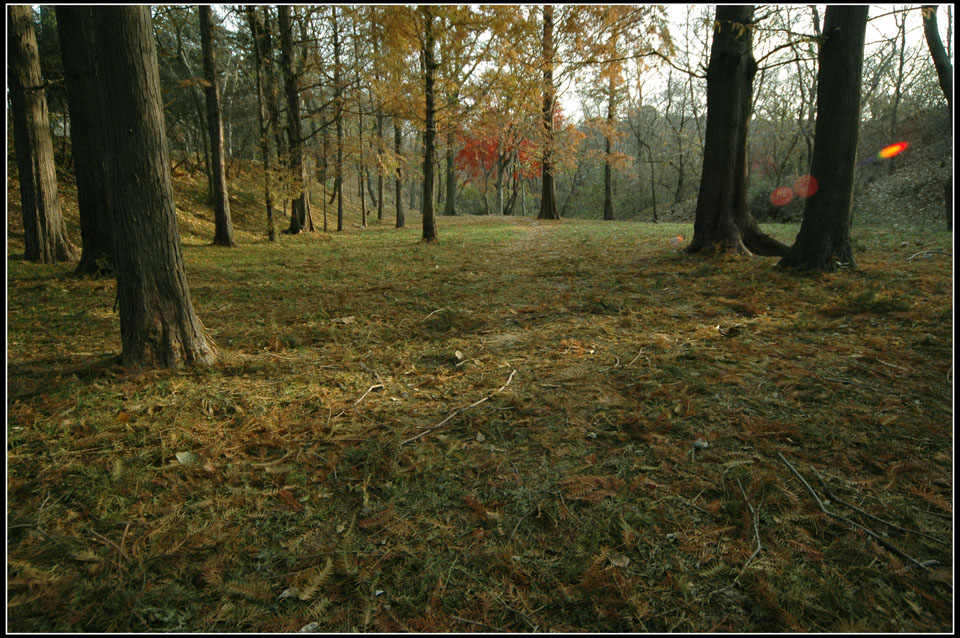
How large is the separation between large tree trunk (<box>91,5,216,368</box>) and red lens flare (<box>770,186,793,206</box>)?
21.8m

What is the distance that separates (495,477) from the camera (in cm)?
207

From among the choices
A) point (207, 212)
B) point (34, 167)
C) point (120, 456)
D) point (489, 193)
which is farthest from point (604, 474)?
point (489, 193)

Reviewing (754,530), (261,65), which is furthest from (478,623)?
(261,65)

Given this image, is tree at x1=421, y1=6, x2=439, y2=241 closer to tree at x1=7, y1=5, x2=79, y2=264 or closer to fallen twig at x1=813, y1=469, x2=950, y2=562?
tree at x1=7, y1=5, x2=79, y2=264

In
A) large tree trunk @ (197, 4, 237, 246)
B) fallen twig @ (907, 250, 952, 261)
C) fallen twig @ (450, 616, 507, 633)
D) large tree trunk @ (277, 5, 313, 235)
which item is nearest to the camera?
fallen twig @ (450, 616, 507, 633)

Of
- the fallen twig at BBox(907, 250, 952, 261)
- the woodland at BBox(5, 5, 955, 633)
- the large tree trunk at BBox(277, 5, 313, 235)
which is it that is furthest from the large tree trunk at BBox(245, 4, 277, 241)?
the fallen twig at BBox(907, 250, 952, 261)

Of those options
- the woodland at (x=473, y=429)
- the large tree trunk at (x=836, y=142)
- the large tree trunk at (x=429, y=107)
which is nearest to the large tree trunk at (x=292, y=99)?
the large tree trunk at (x=429, y=107)

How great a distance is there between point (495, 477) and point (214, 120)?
12269mm

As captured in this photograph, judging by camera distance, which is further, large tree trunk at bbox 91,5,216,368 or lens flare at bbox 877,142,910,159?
lens flare at bbox 877,142,910,159

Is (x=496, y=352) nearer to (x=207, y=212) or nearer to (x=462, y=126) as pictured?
(x=462, y=126)

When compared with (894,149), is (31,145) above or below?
below

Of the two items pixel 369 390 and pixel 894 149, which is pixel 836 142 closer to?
pixel 369 390

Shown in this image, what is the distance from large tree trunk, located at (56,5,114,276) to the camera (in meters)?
6.65

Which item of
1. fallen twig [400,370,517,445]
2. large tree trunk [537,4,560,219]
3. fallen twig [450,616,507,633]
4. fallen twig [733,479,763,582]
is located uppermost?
large tree trunk [537,4,560,219]
